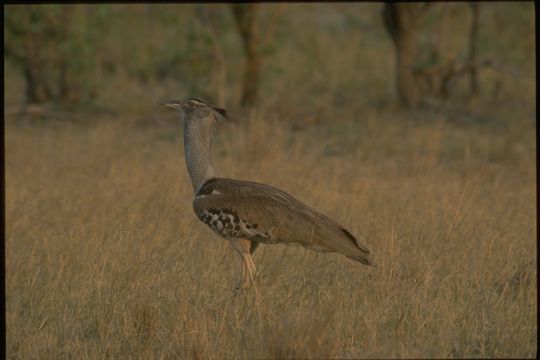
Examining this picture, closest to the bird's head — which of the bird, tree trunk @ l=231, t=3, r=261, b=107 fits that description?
the bird

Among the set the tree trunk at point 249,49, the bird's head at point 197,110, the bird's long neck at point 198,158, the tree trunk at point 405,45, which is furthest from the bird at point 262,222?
the tree trunk at point 405,45

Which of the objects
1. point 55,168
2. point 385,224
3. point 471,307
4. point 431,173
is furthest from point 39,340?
point 431,173

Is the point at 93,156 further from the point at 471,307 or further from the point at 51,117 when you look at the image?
the point at 471,307

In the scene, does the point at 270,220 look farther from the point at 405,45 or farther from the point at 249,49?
the point at 405,45

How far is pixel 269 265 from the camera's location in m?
5.00

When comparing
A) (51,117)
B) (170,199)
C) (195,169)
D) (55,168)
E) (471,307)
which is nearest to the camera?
(471,307)

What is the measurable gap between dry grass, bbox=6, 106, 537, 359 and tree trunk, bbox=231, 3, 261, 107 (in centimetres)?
333

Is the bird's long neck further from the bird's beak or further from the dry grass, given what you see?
the dry grass

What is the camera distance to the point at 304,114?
11562mm

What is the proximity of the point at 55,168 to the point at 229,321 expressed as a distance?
13.8 feet

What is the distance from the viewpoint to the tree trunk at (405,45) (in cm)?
1173


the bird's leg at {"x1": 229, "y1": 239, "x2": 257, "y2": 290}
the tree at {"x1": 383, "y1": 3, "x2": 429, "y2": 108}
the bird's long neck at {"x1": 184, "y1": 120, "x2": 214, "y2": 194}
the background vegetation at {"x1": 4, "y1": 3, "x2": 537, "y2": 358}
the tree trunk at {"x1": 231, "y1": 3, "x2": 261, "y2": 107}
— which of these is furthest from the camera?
the tree at {"x1": 383, "y1": 3, "x2": 429, "y2": 108}

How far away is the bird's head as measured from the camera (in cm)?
491

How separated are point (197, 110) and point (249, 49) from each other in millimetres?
6897
